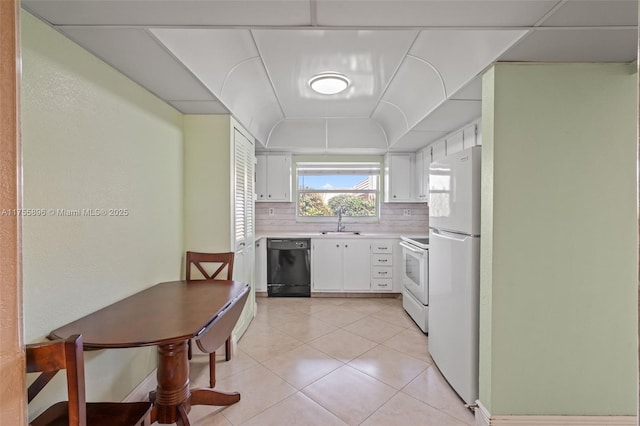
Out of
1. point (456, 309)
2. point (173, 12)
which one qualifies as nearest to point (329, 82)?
point (173, 12)

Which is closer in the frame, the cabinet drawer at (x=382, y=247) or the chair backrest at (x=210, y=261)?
the chair backrest at (x=210, y=261)

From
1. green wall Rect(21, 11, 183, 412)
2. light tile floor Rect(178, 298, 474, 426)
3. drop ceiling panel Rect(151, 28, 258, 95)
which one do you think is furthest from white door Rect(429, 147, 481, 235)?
green wall Rect(21, 11, 183, 412)

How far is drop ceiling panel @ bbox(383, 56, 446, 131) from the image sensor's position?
89.2 inches

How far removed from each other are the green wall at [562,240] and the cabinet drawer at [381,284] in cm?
249

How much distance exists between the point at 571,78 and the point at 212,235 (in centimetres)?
273

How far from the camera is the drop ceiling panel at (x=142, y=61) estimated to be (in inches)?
55.3

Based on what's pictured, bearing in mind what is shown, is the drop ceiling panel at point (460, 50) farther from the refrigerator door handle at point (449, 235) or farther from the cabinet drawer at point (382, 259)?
the cabinet drawer at point (382, 259)

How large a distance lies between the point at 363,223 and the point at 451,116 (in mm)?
2428

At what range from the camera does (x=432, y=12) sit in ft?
4.14

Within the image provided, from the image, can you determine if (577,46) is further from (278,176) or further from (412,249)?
(278,176)

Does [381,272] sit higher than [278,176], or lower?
lower

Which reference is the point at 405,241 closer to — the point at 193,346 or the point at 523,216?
the point at 523,216

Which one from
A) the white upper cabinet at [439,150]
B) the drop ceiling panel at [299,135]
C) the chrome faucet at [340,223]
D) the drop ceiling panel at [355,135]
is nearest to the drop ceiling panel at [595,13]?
the white upper cabinet at [439,150]

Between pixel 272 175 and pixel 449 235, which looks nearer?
pixel 449 235
